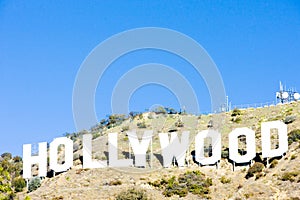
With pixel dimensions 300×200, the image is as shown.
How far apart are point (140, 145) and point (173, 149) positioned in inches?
165

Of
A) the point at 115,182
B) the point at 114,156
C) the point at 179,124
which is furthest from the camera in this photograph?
the point at 179,124

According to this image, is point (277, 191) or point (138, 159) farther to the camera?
point (138, 159)

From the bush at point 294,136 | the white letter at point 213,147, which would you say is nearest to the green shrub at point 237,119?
the white letter at point 213,147

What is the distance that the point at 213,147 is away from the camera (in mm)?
60062

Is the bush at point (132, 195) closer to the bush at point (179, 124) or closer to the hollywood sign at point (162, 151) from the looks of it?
the hollywood sign at point (162, 151)

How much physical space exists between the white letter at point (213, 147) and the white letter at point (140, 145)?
5786 millimetres

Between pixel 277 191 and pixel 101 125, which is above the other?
pixel 101 125

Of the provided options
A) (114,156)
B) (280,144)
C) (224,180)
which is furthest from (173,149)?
(280,144)

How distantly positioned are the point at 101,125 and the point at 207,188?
41174mm

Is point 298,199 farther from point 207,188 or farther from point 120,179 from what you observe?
point 120,179

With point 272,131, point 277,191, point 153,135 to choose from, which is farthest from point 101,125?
point 277,191

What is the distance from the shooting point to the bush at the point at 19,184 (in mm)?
61441

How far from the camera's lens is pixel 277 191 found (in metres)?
47.2

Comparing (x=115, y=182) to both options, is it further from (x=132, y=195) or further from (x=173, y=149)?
(x=173, y=149)
